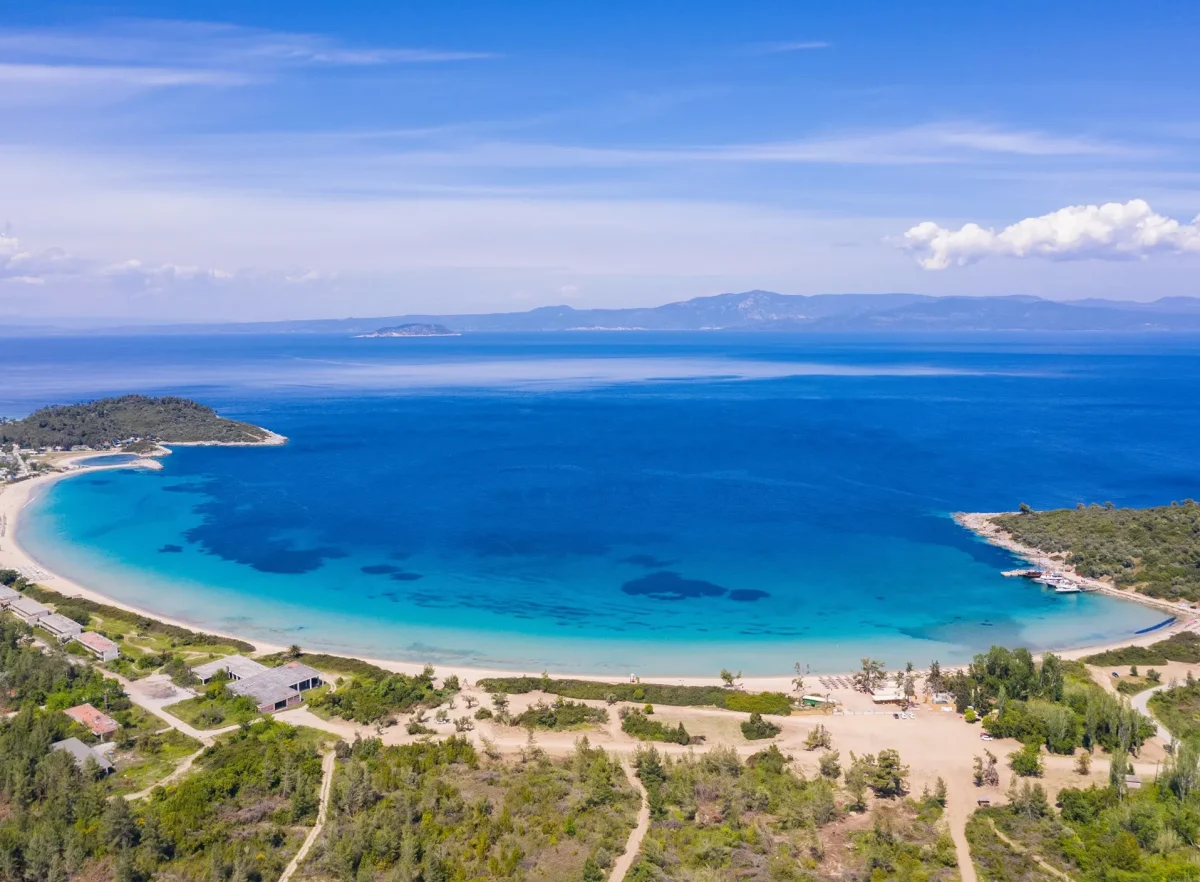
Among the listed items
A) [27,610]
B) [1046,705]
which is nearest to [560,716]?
[1046,705]

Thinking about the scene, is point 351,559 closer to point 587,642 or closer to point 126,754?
point 587,642

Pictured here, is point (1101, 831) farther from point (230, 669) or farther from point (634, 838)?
point (230, 669)

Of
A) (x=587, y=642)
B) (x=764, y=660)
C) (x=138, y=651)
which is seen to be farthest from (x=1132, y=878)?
(x=138, y=651)

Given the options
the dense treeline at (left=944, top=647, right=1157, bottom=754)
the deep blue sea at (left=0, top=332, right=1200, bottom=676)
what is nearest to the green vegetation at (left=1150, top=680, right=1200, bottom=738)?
the dense treeline at (left=944, top=647, right=1157, bottom=754)

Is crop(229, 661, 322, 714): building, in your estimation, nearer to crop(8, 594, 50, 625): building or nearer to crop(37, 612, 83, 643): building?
crop(37, 612, 83, 643): building

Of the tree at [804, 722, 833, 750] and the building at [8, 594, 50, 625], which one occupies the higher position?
the building at [8, 594, 50, 625]
